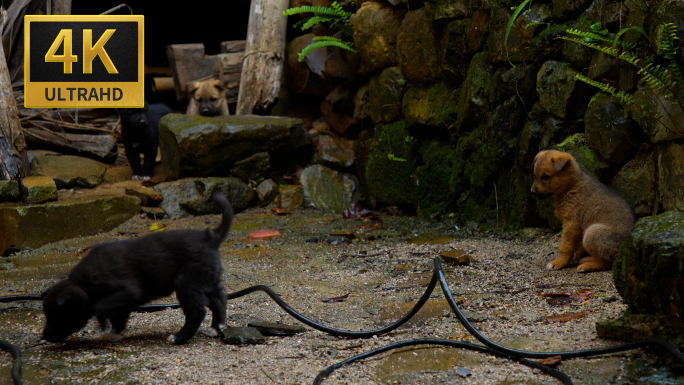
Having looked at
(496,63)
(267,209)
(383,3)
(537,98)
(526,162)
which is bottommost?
(267,209)

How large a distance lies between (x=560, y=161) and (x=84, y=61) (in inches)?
184

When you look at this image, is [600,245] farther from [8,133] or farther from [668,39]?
[8,133]

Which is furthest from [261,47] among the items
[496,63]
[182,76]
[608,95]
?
[608,95]

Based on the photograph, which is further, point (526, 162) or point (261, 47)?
point (261, 47)

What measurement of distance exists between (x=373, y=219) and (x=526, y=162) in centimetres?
262

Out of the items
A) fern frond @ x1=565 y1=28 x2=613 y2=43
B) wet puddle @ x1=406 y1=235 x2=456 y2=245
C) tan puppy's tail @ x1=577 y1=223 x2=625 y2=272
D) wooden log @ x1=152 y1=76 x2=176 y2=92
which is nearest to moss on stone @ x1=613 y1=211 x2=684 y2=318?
tan puppy's tail @ x1=577 y1=223 x2=625 y2=272

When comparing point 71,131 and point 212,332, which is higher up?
point 71,131

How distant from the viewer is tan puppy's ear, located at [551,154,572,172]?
15.5 feet

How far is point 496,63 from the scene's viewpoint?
624 cm

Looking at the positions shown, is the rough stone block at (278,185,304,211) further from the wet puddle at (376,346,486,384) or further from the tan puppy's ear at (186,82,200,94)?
the wet puddle at (376,346,486,384)

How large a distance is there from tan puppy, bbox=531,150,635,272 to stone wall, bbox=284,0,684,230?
1.30 feet

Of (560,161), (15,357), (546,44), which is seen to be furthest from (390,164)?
(15,357)

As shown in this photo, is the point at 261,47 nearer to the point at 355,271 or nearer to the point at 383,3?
the point at 383,3

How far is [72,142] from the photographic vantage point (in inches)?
360
